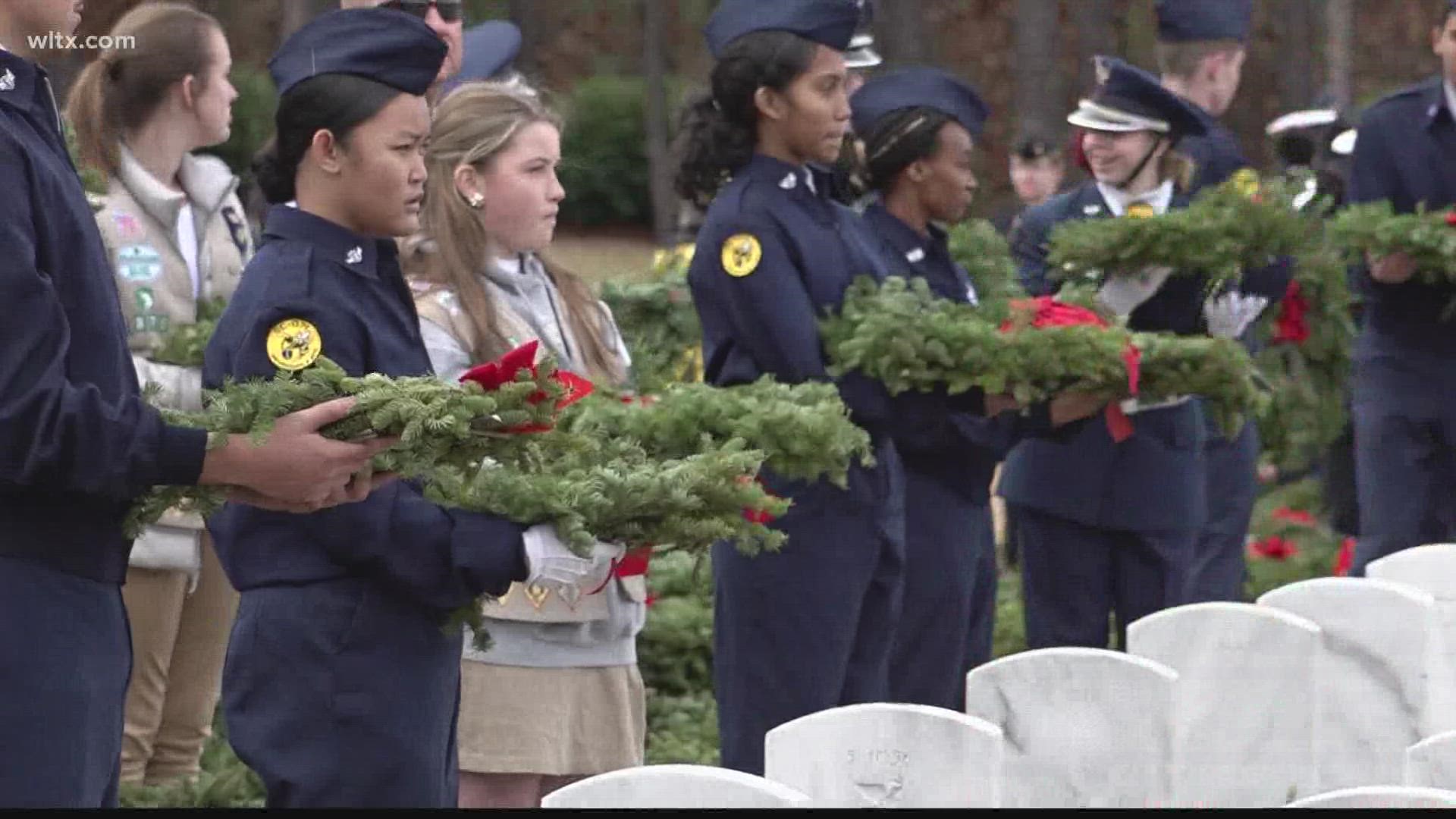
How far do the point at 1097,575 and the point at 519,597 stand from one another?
8.31 feet

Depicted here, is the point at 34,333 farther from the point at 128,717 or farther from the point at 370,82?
the point at 128,717

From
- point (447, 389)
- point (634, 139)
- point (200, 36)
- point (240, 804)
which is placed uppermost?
point (634, 139)

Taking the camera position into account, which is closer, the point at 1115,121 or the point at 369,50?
the point at 369,50

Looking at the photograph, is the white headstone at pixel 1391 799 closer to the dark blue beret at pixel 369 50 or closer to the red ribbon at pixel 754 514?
the red ribbon at pixel 754 514

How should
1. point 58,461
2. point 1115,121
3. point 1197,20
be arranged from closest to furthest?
point 58,461 → point 1115,121 → point 1197,20

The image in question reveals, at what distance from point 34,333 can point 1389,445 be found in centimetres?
545

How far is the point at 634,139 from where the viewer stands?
26656 millimetres

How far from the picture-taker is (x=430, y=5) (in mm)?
6133

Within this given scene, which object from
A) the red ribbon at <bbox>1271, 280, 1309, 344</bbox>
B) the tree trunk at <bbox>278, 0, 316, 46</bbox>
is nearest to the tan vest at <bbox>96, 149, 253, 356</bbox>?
the red ribbon at <bbox>1271, 280, 1309, 344</bbox>

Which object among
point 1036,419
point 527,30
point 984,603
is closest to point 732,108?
point 1036,419

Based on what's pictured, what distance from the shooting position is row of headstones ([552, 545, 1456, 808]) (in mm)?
3547

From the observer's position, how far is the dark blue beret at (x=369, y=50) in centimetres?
414

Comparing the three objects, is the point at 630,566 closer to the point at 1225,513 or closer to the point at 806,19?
the point at 806,19

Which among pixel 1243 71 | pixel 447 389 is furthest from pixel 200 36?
pixel 1243 71
